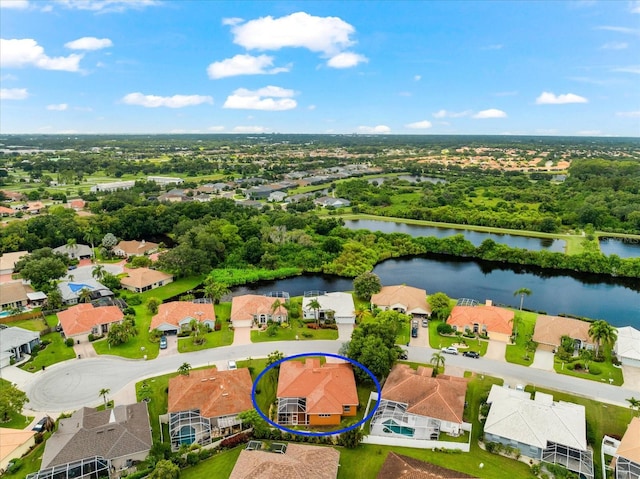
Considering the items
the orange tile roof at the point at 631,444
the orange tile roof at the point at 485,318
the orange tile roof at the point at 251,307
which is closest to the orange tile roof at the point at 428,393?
the orange tile roof at the point at 631,444

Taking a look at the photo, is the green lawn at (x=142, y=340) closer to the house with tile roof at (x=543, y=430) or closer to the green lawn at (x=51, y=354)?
the green lawn at (x=51, y=354)

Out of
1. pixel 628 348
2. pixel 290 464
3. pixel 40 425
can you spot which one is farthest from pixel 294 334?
pixel 628 348

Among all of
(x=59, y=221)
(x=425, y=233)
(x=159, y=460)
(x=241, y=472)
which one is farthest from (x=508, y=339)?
(x=59, y=221)

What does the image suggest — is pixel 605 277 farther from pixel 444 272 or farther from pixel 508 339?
pixel 508 339

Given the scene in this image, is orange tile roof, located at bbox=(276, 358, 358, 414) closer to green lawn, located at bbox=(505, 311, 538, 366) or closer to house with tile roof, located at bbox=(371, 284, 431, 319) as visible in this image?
house with tile roof, located at bbox=(371, 284, 431, 319)

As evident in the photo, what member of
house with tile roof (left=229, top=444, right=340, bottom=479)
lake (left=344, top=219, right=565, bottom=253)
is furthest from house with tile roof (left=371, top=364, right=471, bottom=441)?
lake (left=344, top=219, right=565, bottom=253)

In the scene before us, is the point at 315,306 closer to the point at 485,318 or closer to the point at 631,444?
the point at 485,318

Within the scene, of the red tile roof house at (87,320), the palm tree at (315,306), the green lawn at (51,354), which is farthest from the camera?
the palm tree at (315,306)
